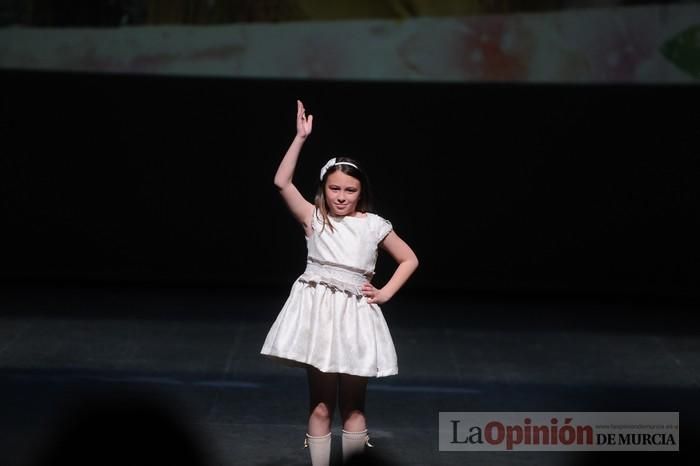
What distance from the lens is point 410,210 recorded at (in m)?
8.35

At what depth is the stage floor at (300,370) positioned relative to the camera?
4570 mm

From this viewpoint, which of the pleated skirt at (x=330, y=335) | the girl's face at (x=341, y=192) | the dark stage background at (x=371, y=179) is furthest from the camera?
the dark stage background at (x=371, y=179)

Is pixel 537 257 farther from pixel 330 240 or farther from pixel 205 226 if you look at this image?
pixel 330 240

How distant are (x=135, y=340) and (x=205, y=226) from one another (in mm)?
1958

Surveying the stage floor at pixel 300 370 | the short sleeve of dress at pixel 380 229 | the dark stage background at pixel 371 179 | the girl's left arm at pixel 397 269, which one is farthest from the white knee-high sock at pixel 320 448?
the dark stage background at pixel 371 179

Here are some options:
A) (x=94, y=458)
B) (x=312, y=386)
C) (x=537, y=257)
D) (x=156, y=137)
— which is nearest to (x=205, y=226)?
(x=156, y=137)

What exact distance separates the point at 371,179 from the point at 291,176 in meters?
4.61

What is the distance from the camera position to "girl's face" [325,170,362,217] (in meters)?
3.70

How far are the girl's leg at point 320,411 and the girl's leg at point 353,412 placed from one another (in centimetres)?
4

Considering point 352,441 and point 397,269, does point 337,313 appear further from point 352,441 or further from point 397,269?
point 352,441

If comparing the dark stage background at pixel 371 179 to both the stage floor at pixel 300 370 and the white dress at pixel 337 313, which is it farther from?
the white dress at pixel 337 313

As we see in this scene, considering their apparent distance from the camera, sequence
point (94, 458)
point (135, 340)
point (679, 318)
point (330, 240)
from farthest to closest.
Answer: point (679, 318) < point (135, 340) < point (330, 240) < point (94, 458)

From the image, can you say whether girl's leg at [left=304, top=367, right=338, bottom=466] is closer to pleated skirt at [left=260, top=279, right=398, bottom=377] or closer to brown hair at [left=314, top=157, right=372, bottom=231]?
pleated skirt at [left=260, top=279, right=398, bottom=377]

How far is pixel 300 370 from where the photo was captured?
A: 19.5ft
